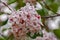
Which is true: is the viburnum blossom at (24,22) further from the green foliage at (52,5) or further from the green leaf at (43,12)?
the green foliage at (52,5)

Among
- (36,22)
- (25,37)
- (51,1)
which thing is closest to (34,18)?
(36,22)

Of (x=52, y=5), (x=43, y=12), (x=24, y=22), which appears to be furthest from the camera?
(x=52, y=5)

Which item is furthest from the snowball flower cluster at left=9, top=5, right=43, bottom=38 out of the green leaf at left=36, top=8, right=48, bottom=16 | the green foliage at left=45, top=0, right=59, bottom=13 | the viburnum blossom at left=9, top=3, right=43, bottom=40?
the green foliage at left=45, top=0, right=59, bottom=13

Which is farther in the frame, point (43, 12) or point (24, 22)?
point (43, 12)

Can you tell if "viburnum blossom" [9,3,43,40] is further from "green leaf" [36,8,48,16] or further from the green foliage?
the green foliage

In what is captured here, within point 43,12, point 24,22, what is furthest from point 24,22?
point 43,12

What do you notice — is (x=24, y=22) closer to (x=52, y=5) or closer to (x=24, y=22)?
(x=24, y=22)

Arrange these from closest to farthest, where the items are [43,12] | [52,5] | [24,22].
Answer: [24,22]
[43,12]
[52,5]
